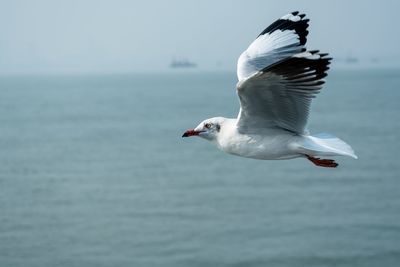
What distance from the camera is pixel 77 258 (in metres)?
46.5

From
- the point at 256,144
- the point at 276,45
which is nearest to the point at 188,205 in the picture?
the point at 276,45

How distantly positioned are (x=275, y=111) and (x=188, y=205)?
4682cm

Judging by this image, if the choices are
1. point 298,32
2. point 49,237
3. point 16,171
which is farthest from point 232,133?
point 16,171

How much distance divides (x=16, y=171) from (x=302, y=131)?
65.0 metres

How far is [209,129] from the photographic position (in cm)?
1127

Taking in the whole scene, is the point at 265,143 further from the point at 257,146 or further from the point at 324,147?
the point at 324,147

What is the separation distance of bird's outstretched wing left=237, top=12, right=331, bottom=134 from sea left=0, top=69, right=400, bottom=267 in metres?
34.0

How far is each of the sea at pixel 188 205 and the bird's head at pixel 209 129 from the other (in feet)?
111

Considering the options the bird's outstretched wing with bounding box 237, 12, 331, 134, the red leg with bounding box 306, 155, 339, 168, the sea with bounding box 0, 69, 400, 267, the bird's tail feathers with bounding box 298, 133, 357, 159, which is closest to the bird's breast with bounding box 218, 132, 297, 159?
the bird's outstretched wing with bounding box 237, 12, 331, 134

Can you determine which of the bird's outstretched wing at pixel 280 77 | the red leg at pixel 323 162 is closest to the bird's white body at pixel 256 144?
the bird's outstretched wing at pixel 280 77

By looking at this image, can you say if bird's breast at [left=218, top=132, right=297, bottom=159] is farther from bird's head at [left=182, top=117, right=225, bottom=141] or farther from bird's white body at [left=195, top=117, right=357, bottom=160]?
bird's head at [left=182, top=117, right=225, bottom=141]

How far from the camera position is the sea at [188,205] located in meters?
47.0

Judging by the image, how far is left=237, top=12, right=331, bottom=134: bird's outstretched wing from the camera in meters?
9.92

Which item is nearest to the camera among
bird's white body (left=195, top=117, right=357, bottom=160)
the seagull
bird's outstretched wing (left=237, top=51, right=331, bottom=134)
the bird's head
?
bird's outstretched wing (left=237, top=51, right=331, bottom=134)
